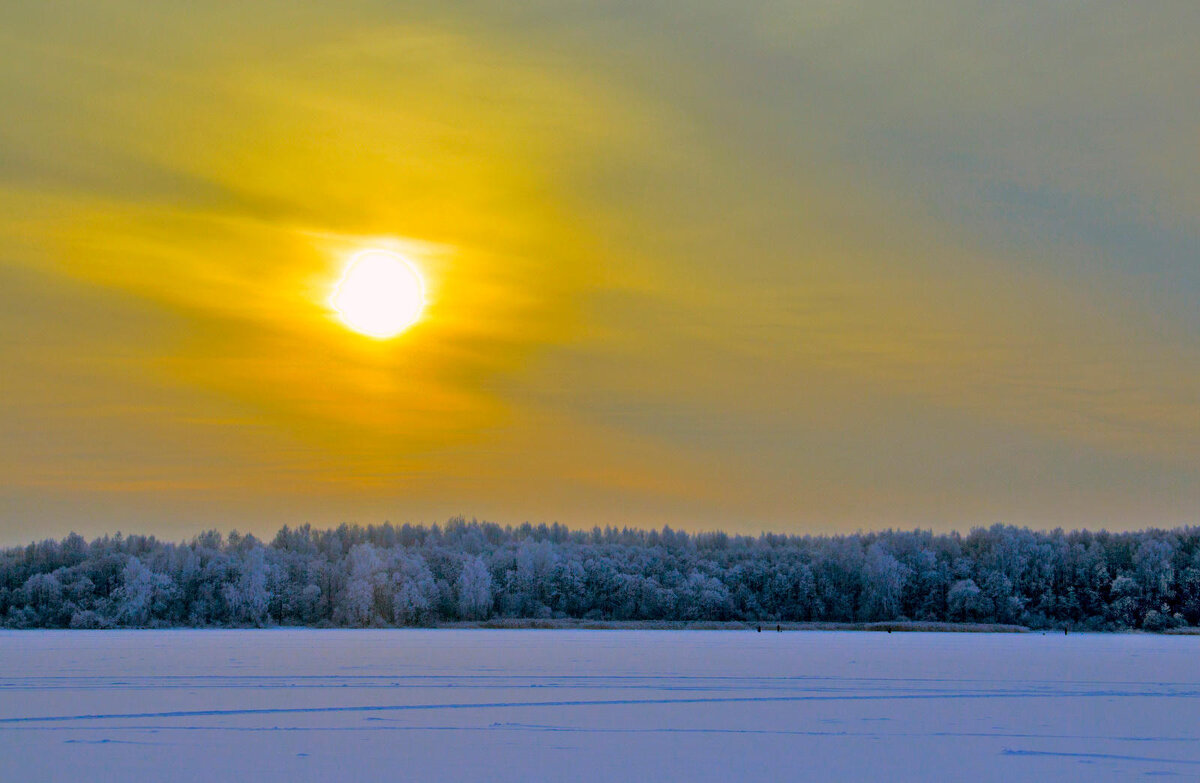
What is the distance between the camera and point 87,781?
19.4m

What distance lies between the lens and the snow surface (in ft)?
69.4

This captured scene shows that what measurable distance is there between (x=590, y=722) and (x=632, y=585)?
12817cm

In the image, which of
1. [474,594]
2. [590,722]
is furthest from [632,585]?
[590,722]

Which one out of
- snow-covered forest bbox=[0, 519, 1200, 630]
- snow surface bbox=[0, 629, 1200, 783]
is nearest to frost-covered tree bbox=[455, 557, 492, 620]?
snow-covered forest bbox=[0, 519, 1200, 630]

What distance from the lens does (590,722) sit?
2772 centimetres

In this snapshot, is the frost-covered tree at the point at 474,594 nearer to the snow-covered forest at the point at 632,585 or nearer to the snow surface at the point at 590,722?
the snow-covered forest at the point at 632,585

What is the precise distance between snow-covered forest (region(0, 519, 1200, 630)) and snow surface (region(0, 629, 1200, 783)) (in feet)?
330

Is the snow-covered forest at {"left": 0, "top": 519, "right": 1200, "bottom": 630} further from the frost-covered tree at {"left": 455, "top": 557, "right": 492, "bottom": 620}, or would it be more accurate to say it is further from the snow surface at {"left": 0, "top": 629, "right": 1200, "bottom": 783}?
the snow surface at {"left": 0, "top": 629, "right": 1200, "bottom": 783}

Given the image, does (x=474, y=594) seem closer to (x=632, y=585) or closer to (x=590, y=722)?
(x=632, y=585)

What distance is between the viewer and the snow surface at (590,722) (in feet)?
69.4

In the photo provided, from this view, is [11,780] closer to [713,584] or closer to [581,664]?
[581,664]

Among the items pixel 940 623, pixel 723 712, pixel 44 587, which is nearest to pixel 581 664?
pixel 723 712

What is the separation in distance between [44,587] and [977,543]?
383 ft

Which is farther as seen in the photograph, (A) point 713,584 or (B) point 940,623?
(A) point 713,584
